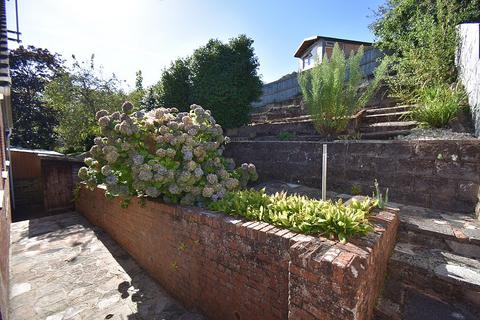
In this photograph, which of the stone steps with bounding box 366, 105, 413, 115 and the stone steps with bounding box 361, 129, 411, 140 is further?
the stone steps with bounding box 366, 105, 413, 115

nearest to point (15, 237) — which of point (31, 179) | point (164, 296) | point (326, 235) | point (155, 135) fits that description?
point (164, 296)

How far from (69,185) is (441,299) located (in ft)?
31.4

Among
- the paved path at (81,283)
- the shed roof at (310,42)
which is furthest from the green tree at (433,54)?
the shed roof at (310,42)

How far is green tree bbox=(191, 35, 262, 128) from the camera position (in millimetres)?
8234

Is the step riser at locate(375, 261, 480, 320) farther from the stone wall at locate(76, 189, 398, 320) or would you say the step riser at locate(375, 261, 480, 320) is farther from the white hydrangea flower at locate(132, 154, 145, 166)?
the white hydrangea flower at locate(132, 154, 145, 166)

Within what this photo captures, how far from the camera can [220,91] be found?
817cm

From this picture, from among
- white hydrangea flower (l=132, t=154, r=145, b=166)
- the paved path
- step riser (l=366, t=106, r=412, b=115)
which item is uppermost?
step riser (l=366, t=106, r=412, b=115)

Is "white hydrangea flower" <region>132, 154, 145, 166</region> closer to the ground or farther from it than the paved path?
farther from it

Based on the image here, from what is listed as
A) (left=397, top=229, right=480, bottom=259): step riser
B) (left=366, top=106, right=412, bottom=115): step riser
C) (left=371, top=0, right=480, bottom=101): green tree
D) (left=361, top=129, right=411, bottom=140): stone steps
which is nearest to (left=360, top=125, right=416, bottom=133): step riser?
Result: (left=361, top=129, right=411, bottom=140): stone steps

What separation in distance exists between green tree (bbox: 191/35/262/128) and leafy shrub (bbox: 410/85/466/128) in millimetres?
5217

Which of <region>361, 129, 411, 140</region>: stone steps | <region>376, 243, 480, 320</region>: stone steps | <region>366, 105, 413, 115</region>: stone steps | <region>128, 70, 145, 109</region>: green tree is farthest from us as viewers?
<region>128, 70, 145, 109</region>: green tree

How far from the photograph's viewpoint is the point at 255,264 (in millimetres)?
2443

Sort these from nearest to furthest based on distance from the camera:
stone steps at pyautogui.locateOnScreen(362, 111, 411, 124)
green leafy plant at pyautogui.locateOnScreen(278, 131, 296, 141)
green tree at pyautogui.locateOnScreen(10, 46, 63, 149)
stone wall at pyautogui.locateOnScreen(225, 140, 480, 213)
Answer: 1. stone wall at pyautogui.locateOnScreen(225, 140, 480, 213)
2. stone steps at pyautogui.locateOnScreen(362, 111, 411, 124)
3. green leafy plant at pyautogui.locateOnScreen(278, 131, 296, 141)
4. green tree at pyautogui.locateOnScreen(10, 46, 63, 149)

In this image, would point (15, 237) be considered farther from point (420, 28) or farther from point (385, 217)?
point (420, 28)
